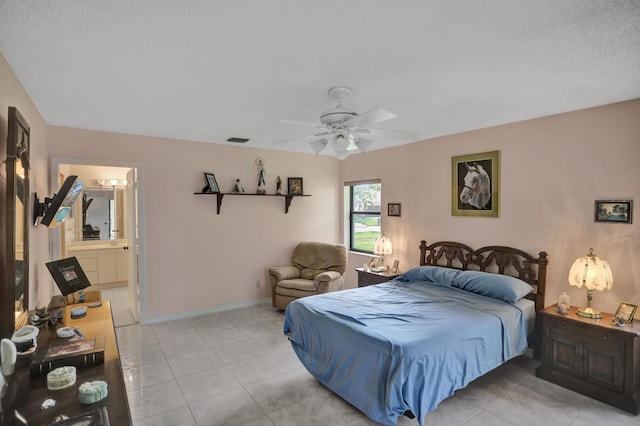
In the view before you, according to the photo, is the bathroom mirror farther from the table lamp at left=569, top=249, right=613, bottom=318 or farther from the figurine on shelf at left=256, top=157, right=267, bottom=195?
the table lamp at left=569, top=249, right=613, bottom=318

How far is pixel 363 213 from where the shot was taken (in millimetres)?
5914

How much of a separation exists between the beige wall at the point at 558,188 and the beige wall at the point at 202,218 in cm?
223

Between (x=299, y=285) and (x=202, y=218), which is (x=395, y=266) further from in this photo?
(x=202, y=218)

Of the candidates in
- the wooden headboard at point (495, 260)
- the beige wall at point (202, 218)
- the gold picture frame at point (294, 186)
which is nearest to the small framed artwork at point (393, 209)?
the wooden headboard at point (495, 260)

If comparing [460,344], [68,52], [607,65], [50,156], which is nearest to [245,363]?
[460,344]

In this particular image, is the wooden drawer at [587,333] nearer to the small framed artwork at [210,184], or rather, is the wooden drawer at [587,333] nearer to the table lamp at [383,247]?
the table lamp at [383,247]

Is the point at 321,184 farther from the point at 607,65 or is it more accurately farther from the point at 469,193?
the point at 607,65

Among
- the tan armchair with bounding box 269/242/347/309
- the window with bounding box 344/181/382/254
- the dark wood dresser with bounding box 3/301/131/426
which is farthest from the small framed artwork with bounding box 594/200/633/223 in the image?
the dark wood dresser with bounding box 3/301/131/426

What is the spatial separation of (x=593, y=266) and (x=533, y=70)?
68.9 inches

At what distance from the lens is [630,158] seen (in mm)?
2895

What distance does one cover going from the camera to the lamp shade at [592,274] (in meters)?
2.82

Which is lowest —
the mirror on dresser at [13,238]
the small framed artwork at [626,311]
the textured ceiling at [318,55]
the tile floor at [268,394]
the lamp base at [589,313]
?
the tile floor at [268,394]

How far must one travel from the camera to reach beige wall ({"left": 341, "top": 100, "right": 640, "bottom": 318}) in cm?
293

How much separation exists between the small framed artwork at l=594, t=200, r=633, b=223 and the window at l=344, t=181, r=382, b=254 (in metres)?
2.84
